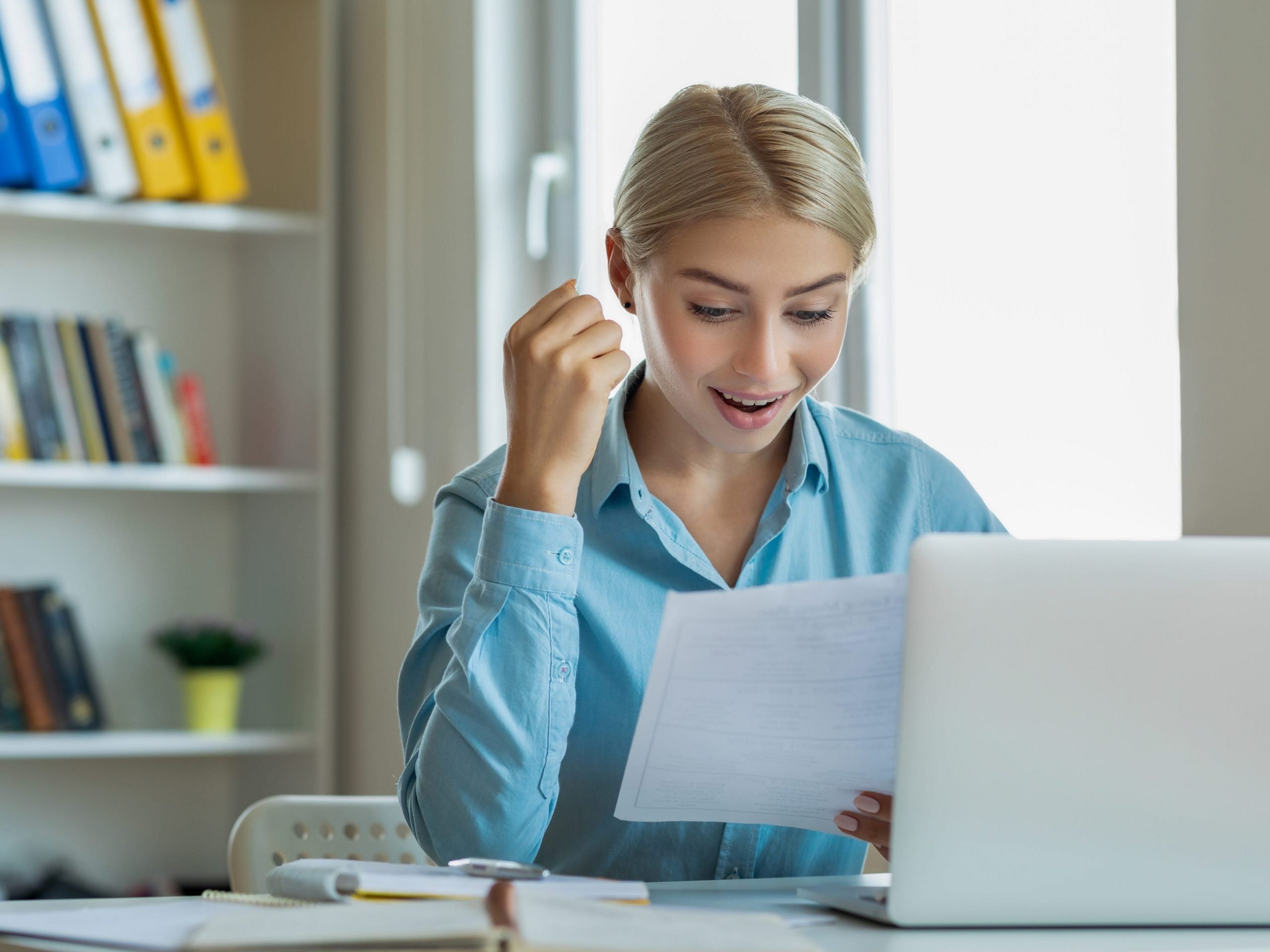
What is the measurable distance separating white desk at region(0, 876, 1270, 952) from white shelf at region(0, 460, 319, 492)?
5.56ft

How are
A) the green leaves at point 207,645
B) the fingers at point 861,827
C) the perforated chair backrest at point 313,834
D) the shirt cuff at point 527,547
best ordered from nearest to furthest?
the fingers at point 861,827
the shirt cuff at point 527,547
the perforated chair backrest at point 313,834
the green leaves at point 207,645

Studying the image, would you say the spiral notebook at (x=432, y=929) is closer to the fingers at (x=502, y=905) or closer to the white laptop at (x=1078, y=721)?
the fingers at (x=502, y=905)

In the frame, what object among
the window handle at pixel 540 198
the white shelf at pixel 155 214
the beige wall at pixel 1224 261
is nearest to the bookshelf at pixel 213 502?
the white shelf at pixel 155 214

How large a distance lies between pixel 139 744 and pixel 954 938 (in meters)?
2.00

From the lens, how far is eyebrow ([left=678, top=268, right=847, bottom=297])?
3.94ft

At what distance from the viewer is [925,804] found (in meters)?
0.78

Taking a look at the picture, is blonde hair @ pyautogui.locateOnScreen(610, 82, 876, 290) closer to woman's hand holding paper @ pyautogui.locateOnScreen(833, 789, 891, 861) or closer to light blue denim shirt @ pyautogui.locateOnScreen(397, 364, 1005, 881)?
light blue denim shirt @ pyautogui.locateOnScreen(397, 364, 1005, 881)

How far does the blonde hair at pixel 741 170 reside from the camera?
3.98 feet

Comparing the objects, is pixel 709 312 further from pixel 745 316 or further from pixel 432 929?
pixel 432 929

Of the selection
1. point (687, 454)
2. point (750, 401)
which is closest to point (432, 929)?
point (750, 401)

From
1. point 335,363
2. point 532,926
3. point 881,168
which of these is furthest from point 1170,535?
point 335,363

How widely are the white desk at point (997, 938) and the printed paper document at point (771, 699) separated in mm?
73

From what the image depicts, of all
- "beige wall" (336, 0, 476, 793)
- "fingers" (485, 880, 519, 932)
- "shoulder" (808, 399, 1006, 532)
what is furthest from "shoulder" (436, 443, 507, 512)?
"beige wall" (336, 0, 476, 793)

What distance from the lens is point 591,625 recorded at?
1.28m
